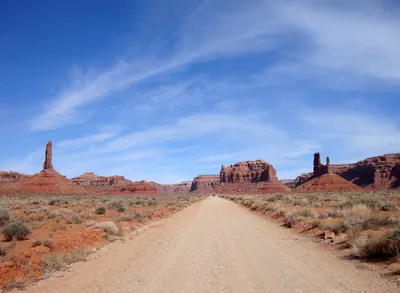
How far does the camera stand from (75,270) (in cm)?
820

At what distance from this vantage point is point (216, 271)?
7.45m

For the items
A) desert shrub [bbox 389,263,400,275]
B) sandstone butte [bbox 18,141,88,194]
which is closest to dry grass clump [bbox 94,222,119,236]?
desert shrub [bbox 389,263,400,275]

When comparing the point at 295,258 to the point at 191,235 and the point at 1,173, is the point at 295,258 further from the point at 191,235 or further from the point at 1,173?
the point at 1,173

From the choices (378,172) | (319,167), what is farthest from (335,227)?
(378,172)

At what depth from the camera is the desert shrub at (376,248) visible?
7548mm

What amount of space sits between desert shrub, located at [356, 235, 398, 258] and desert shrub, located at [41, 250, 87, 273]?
26.7 feet

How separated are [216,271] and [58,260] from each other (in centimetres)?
444

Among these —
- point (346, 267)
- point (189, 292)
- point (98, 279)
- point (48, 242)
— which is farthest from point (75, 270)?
point (346, 267)

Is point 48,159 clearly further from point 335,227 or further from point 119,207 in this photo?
point 335,227

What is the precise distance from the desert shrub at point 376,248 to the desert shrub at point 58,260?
8125 millimetres

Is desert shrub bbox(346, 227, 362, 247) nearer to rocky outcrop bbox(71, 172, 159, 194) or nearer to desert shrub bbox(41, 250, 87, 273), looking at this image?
desert shrub bbox(41, 250, 87, 273)

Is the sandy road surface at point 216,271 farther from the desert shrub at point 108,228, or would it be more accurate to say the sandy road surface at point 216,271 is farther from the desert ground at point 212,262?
the desert shrub at point 108,228

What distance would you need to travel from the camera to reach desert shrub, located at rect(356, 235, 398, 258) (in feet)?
24.8

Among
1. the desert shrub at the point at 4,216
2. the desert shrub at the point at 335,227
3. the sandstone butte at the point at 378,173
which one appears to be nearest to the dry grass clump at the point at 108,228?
the desert shrub at the point at 4,216
